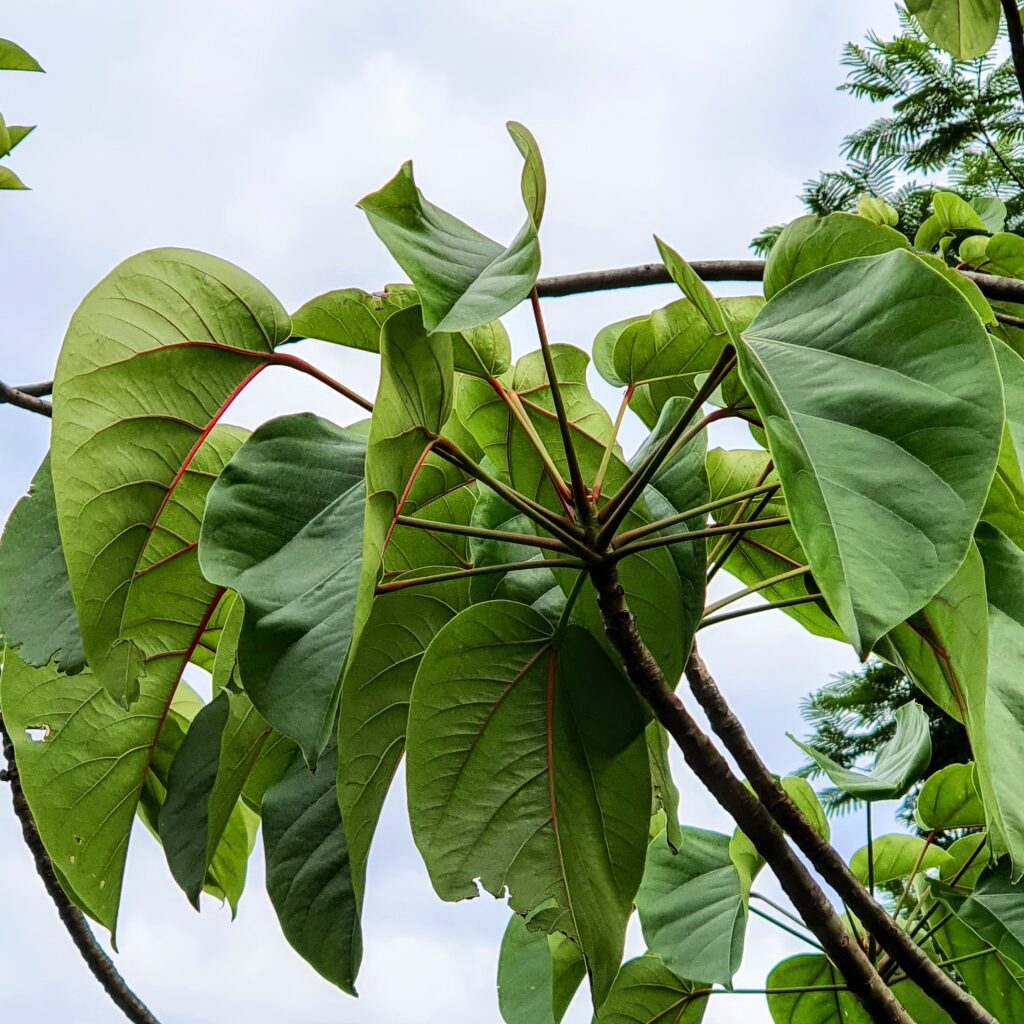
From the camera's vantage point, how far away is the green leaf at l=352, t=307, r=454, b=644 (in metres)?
0.44

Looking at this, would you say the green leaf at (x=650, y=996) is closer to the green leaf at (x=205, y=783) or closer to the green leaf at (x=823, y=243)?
the green leaf at (x=205, y=783)

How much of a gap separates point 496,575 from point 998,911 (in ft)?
1.75

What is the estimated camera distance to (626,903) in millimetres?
652

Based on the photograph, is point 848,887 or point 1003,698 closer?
point 1003,698

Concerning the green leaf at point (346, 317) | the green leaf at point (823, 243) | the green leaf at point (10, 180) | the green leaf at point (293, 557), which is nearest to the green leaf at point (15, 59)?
the green leaf at point (10, 180)

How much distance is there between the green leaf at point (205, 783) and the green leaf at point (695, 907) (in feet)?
1.22

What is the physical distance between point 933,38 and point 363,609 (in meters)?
1.17

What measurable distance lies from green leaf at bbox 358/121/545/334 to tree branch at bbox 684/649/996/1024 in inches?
16.7

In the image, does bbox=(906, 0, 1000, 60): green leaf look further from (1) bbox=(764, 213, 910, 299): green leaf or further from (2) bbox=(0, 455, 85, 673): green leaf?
(2) bbox=(0, 455, 85, 673): green leaf

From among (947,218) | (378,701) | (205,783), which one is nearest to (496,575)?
(378,701)

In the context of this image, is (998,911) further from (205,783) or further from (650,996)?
(205,783)

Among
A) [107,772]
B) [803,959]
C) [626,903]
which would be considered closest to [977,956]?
[803,959]

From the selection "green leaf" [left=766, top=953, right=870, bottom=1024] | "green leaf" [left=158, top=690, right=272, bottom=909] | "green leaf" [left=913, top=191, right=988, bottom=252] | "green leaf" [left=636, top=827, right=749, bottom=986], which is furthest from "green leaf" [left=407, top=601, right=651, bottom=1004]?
"green leaf" [left=913, top=191, right=988, bottom=252]

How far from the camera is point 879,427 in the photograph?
43 centimetres
